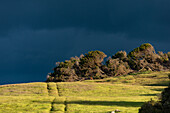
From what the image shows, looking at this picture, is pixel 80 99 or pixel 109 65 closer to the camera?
pixel 80 99

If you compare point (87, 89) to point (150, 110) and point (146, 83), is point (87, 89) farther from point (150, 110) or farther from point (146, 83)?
point (150, 110)

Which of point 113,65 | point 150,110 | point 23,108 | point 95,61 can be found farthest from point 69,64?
point 150,110

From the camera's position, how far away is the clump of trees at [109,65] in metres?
111

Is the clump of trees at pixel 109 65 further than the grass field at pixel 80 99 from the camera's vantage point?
Yes

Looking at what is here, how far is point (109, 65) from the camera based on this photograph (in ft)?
385

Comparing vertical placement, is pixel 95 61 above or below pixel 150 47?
below

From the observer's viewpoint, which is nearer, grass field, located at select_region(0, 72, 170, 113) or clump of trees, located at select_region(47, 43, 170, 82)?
grass field, located at select_region(0, 72, 170, 113)

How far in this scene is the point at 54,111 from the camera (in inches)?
1310

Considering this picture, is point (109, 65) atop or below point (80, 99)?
atop

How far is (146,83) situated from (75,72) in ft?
151

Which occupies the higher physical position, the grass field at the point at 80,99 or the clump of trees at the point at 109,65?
the clump of trees at the point at 109,65

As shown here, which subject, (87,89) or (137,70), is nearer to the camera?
(87,89)

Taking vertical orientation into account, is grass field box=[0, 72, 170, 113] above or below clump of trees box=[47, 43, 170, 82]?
below

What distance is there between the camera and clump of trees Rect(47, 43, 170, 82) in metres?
111
